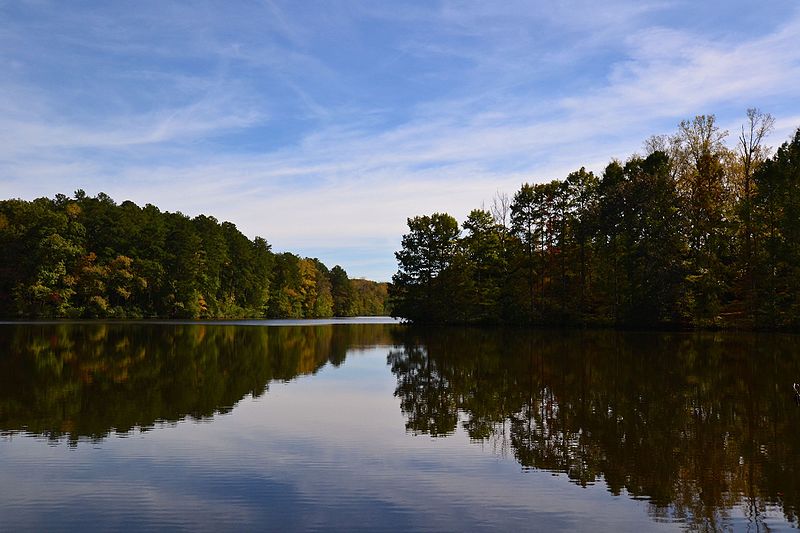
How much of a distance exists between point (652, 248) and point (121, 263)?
238 feet

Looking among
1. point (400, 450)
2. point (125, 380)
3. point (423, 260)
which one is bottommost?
point (400, 450)

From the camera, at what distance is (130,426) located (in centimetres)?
1278

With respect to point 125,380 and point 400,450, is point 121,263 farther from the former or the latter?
point 400,450

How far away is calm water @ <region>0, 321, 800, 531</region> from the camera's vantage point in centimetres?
762

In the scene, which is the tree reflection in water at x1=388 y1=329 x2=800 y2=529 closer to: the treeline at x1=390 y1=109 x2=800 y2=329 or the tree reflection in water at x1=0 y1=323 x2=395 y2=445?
the tree reflection in water at x1=0 y1=323 x2=395 y2=445

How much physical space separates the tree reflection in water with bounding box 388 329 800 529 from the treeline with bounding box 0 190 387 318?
71.5 meters

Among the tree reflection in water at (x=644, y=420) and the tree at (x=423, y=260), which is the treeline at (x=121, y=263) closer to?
the tree at (x=423, y=260)

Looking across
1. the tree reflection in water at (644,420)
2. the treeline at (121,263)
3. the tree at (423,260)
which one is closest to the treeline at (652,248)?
the tree at (423,260)

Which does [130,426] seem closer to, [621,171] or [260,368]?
[260,368]

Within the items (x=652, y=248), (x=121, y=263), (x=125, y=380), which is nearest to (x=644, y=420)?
(x=125, y=380)

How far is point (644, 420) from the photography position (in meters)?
13.5

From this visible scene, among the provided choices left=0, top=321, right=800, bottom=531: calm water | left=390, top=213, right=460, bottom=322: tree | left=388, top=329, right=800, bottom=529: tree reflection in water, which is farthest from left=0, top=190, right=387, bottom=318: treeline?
left=388, top=329, right=800, bottom=529: tree reflection in water

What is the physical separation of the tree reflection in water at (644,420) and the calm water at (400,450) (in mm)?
60

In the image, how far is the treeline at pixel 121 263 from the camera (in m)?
81.6
